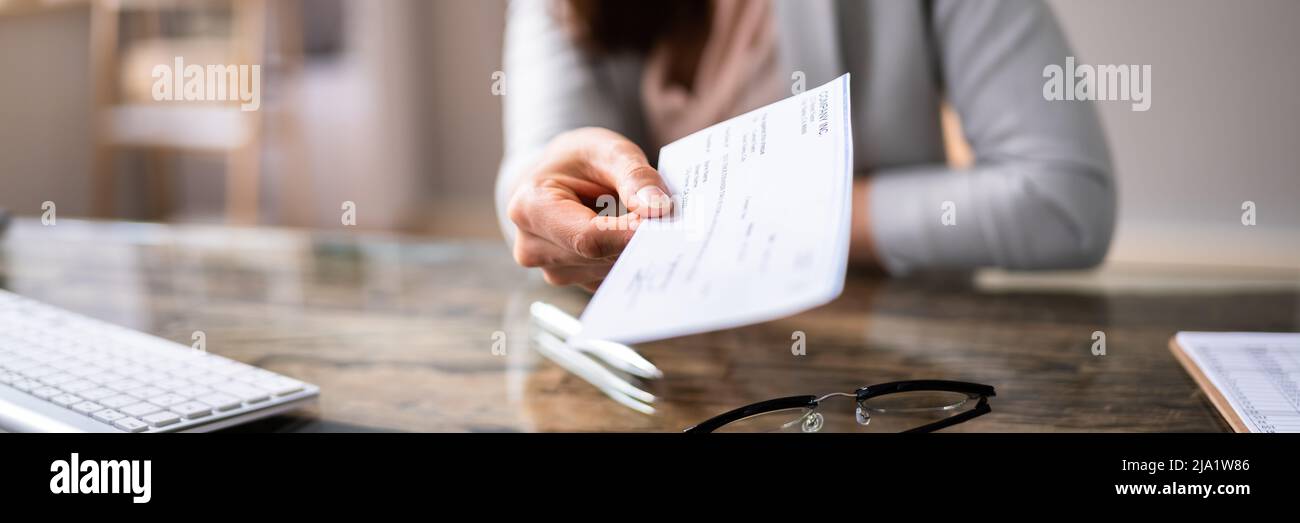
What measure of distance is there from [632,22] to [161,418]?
2.37 ft

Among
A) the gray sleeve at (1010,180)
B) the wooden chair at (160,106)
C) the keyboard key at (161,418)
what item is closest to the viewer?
the keyboard key at (161,418)

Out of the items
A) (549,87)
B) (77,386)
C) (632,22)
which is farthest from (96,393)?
(632,22)

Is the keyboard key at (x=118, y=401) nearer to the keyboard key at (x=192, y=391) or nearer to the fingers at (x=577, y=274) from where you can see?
the keyboard key at (x=192, y=391)

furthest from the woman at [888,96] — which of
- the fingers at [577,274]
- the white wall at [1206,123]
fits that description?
the white wall at [1206,123]

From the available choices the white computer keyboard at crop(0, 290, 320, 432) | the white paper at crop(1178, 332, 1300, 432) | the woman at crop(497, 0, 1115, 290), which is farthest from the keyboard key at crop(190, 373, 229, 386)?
the white paper at crop(1178, 332, 1300, 432)

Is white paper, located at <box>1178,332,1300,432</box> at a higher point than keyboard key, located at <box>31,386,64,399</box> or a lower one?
lower

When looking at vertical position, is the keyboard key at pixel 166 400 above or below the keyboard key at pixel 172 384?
below

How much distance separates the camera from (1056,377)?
0.52 metres

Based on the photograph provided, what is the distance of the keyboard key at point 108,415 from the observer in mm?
396

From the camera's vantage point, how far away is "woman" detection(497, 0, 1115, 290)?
0.84 m

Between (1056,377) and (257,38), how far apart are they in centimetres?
320

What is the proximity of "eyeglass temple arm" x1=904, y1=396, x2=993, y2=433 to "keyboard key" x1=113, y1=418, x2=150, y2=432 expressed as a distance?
33 cm

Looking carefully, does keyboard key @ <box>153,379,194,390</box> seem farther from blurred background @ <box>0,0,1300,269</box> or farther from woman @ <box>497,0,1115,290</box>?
blurred background @ <box>0,0,1300,269</box>

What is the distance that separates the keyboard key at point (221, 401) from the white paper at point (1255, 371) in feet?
1.53
